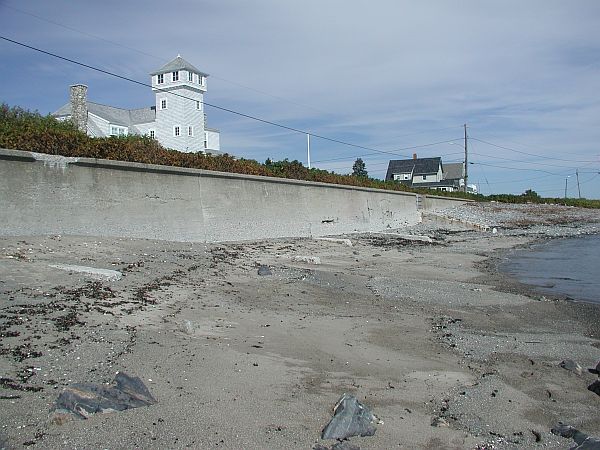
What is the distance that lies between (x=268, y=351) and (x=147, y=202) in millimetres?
8487

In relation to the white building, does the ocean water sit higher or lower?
lower

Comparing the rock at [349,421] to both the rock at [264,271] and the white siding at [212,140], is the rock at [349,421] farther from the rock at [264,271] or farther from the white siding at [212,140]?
the white siding at [212,140]

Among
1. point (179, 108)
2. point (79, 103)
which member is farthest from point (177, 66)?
point (79, 103)

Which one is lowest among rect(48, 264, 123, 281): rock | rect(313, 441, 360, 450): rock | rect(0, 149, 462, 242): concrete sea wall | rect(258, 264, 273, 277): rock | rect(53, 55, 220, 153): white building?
rect(313, 441, 360, 450): rock

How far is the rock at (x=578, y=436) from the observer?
13.9 feet

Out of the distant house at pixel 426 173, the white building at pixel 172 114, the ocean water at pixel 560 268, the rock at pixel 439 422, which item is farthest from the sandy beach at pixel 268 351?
the distant house at pixel 426 173

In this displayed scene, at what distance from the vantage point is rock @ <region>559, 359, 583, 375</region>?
6.63 metres

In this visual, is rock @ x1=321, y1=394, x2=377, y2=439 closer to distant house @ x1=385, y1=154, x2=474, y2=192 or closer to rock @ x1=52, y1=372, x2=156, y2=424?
rock @ x1=52, y1=372, x2=156, y2=424

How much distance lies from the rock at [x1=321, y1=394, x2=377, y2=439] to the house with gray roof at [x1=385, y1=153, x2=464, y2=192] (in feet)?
294

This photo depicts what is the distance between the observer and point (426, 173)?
312 feet

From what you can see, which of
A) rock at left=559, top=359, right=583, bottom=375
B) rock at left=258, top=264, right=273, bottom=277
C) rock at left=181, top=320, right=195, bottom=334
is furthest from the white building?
rock at left=559, top=359, right=583, bottom=375

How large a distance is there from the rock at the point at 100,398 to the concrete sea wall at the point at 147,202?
23.7 ft

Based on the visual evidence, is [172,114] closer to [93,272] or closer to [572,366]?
[93,272]

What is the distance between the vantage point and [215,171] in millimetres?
16438
